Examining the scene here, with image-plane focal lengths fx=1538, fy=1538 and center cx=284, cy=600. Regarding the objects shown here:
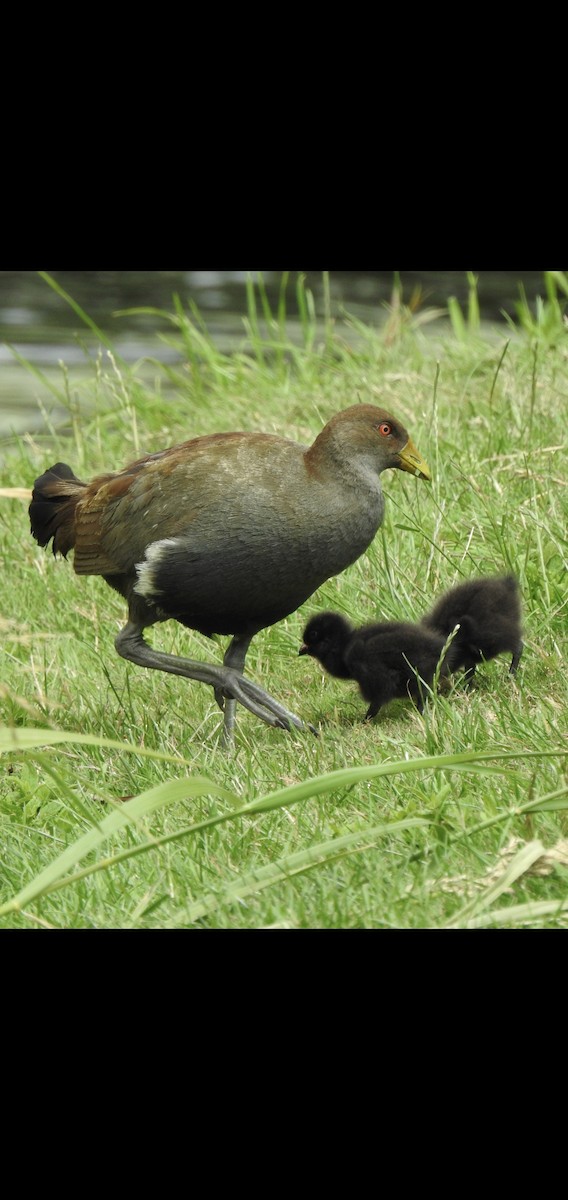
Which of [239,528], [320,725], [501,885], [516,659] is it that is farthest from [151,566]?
[501,885]

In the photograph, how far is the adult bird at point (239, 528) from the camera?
495 cm

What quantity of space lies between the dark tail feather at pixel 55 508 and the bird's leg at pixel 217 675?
1.73 feet

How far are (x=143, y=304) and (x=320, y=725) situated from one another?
9.30 m

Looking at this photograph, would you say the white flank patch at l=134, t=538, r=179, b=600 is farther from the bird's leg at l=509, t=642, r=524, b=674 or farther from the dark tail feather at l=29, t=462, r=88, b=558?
the bird's leg at l=509, t=642, r=524, b=674

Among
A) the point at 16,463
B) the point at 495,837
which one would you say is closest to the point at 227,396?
the point at 16,463

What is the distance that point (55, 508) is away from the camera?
5.93m

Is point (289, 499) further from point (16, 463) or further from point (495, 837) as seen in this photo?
point (16, 463)

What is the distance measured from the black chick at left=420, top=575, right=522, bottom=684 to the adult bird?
0.40m

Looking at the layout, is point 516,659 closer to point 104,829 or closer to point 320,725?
point 320,725

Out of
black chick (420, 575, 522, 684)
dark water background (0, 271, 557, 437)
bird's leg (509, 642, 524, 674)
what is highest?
black chick (420, 575, 522, 684)

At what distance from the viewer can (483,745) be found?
4.15 meters

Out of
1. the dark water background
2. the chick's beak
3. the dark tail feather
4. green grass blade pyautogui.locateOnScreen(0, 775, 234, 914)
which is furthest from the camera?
the dark water background

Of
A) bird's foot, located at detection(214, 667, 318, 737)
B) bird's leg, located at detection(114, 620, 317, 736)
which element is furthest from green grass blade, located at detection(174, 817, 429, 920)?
bird's foot, located at detection(214, 667, 318, 737)

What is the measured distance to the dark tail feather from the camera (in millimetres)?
5859
